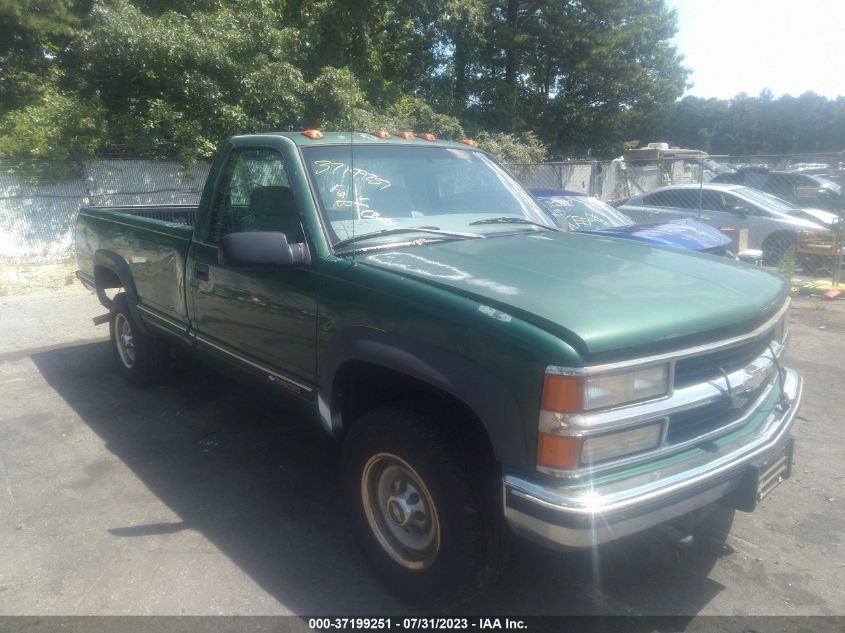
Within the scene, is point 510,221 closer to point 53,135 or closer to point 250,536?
point 250,536

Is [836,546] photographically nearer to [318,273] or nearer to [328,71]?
[318,273]

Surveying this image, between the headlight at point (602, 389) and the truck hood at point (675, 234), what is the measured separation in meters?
4.29

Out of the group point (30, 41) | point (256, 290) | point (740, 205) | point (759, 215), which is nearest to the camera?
point (256, 290)

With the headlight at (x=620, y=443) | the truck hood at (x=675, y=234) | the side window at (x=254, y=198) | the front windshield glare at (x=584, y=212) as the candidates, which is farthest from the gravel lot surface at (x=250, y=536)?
the front windshield glare at (x=584, y=212)

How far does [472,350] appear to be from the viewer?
2369mm

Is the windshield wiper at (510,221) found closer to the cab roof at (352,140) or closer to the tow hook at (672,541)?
the cab roof at (352,140)

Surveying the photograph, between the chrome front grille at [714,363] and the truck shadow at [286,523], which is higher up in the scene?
the chrome front grille at [714,363]

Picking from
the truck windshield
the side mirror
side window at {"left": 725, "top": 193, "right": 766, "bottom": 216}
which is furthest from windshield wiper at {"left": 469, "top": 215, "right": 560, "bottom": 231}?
side window at {"left": 725, "top": 193, "right": 766, "bottom": 216}

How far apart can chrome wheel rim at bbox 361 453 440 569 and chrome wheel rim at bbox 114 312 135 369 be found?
3.43 meters

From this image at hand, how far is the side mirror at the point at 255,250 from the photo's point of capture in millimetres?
2949

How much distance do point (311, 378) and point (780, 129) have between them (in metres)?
62.5

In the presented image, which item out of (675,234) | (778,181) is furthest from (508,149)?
(675,234)

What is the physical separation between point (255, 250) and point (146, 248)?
84.9 inches

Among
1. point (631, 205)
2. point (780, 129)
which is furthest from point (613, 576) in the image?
point (780, 129)
